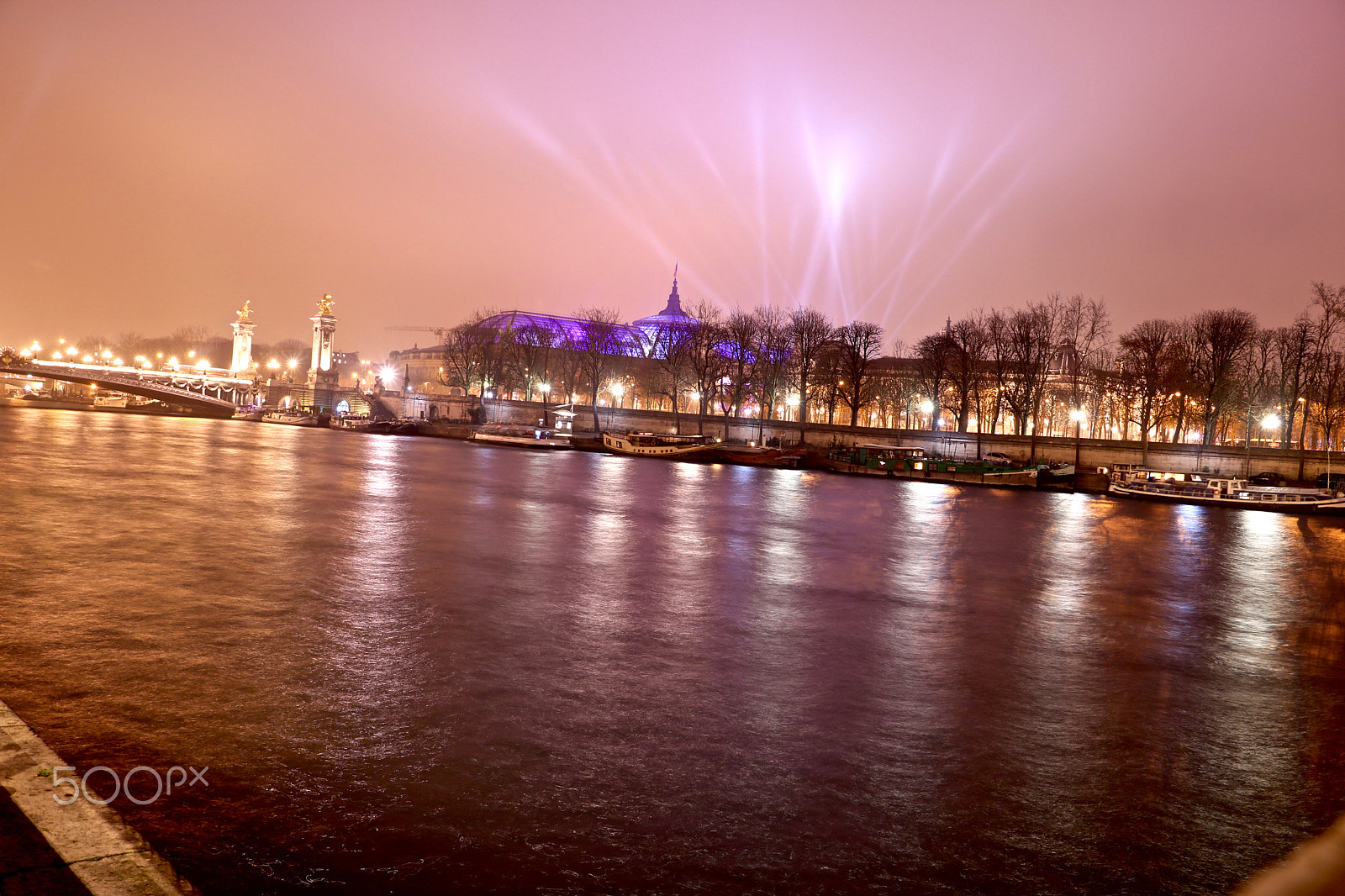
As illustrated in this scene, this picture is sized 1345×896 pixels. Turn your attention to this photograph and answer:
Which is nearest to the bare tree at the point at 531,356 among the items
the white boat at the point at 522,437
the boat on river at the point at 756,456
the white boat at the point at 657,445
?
the white boat at the point at 522,437

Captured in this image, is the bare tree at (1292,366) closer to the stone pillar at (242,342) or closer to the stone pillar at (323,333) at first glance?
the stone pillar at (323,333)

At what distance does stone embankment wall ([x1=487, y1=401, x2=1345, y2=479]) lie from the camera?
6619cm

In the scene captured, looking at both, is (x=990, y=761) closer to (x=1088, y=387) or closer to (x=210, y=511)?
(x=210, y=511)

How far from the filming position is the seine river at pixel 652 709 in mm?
6293

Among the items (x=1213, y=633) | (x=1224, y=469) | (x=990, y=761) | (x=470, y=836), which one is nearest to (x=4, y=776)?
(x=470, y=836)

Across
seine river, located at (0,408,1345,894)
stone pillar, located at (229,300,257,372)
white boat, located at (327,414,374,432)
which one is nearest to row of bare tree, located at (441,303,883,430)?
white boat, located at (327,414,374,432)

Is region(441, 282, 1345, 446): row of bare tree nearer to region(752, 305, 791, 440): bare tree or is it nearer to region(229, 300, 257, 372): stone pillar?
region(752, 305, 791, 440): bare tree

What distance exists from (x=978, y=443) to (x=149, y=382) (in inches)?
3990

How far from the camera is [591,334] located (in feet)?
346

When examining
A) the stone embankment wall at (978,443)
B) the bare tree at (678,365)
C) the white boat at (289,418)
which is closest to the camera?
the stone embankment wall at (978,443)
